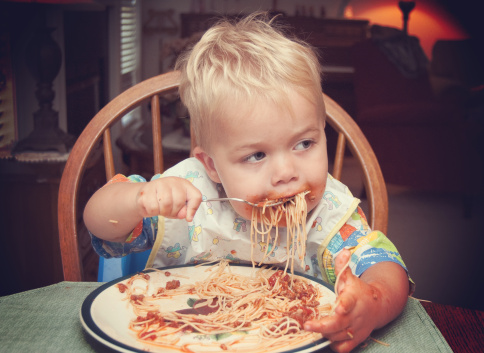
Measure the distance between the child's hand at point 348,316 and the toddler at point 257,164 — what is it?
1.2 inches

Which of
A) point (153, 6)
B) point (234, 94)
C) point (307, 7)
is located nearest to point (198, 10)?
point (153, 6)

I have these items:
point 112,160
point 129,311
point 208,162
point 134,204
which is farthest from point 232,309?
point 112,160

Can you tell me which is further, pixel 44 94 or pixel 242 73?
pixel 44 94

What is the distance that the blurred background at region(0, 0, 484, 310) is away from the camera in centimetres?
221

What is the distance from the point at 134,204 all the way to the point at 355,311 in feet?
1.40

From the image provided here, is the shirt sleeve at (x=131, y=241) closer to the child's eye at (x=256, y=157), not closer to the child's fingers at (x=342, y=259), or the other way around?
the child's eye at (x=256, y=157)

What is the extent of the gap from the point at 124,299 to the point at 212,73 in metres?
0.42

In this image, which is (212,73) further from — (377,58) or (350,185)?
(350,185)

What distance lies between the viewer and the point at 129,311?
0.79 metres

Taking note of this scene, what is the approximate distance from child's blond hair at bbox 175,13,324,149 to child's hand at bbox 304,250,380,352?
13.1 inches

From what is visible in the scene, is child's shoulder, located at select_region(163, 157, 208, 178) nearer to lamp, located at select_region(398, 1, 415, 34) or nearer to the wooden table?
the wooden table

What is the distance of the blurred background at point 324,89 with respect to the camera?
2211mm

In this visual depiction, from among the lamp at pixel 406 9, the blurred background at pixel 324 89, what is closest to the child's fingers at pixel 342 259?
the blurred background at pixel 324 89

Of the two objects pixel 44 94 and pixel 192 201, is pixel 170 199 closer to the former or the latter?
pixel 192 201
